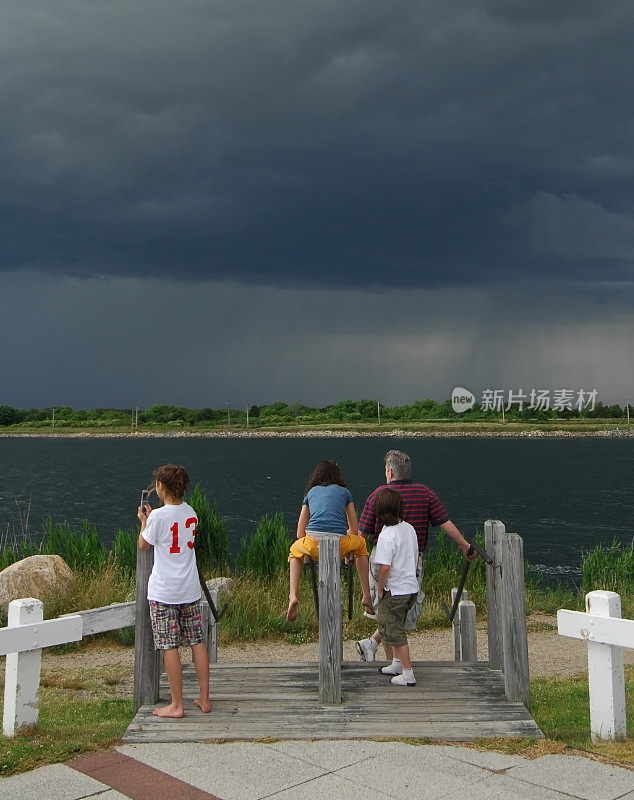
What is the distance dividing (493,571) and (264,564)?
9.40 metres

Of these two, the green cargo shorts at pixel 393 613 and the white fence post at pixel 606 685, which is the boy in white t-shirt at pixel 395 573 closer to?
the green cargo shorts at pixel 393 613

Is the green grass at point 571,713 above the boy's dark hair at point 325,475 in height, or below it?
below

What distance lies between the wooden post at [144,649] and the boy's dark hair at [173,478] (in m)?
0.52

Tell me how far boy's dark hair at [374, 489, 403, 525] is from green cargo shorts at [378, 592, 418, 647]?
0.58 meters

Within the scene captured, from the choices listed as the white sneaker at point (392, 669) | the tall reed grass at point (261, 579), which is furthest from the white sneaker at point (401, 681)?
the tall reed grass at point (261, 579)

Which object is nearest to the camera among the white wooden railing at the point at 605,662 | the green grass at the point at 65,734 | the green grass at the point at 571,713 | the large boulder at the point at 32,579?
the green grass at the point at 65,734

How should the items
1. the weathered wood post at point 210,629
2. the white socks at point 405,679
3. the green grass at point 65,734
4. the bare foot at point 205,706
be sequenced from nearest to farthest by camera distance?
the green grass at point 65,734 < the bare foot at point 205,706 < the white socks at point 405,679 < the weathered wood post at point 210,629

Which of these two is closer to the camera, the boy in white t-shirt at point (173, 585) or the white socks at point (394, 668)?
the boy in white t-shirt at point (173, 585)

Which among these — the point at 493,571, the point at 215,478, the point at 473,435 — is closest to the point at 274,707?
the point at 493,571

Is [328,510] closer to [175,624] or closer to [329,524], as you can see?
[329,524]

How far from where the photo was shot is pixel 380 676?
21.1ft

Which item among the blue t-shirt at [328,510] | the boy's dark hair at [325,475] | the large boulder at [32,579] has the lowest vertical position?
the large boulder at [32,579]

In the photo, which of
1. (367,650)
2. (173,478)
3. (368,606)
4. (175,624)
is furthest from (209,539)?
(173,478)

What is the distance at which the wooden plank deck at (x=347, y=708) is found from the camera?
17.2ft
